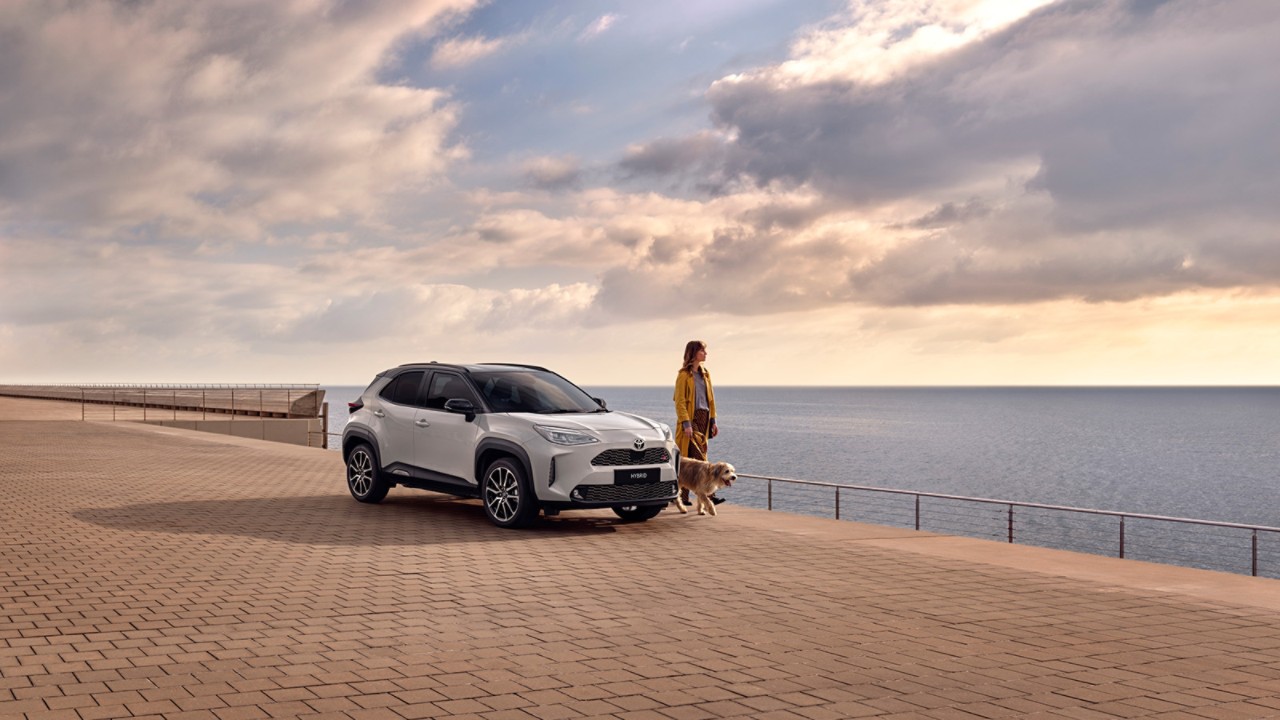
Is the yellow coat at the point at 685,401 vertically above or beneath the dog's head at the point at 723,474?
above

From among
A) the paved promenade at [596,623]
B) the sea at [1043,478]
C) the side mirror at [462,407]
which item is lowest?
the sea at [1043,478]

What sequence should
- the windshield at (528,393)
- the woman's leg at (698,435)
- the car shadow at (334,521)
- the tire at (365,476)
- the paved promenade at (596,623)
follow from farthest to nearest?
the tire at (365,476) < the woman's leg at (698,435) < the windshield at (528,393) < the car shadow at (334,521) < the paved promenade at (596,623)

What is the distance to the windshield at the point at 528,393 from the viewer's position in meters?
12.5

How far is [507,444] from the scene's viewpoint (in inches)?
462

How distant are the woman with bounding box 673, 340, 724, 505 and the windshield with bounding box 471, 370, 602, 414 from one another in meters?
1.02

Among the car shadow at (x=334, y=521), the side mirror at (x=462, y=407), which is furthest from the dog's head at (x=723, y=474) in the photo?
the side mirror at (x=462, y=407)

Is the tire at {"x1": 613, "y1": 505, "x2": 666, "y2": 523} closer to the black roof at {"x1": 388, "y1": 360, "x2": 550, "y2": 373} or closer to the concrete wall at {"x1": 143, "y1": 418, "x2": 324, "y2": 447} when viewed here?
the black roof at {"x1": 388, "y1": 360, "x2": 550, "y2": 373}

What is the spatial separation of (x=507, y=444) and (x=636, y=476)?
1.41 m

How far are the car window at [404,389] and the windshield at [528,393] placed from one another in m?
0.98

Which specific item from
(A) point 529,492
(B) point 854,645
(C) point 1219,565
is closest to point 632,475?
(A) point 529,492

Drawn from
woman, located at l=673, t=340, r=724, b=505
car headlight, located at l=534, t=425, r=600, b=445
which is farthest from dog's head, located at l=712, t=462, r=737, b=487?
car headlight, located at l=534, t=425, r=600, b=445

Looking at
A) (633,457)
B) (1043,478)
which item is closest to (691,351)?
(633,457)

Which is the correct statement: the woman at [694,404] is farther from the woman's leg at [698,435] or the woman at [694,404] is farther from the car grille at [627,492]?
the car grille at [627,492]

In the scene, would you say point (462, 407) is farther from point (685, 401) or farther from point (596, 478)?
point (685, 401)
